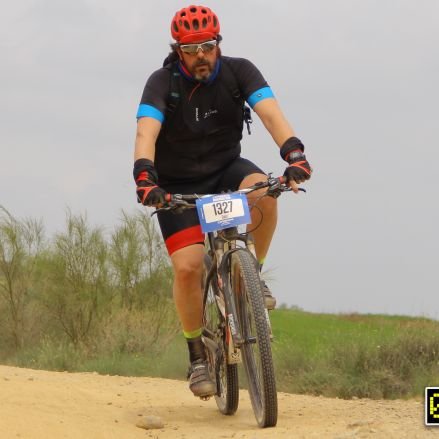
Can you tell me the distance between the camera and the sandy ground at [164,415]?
5500 mm

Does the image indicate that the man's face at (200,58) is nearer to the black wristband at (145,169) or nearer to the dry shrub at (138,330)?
the black wristband at (145,169)

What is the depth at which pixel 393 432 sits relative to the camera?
5297 millimetres

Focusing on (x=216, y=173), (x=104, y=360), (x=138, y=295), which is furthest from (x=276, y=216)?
(x=138, y=295)

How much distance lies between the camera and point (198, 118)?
6.33 metres

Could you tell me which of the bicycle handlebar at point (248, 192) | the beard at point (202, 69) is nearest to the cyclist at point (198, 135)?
the beard at point (202, 69)

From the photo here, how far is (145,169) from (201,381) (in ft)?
5.28

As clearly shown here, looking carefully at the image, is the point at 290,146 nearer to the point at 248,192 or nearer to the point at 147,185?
the point at 248,192

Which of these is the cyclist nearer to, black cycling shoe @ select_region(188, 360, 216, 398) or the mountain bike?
black cycling shoe @ select_region(188, 360, 216, 398)

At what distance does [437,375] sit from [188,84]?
4824 mm

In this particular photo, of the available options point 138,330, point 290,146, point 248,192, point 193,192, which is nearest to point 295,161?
point 290,146

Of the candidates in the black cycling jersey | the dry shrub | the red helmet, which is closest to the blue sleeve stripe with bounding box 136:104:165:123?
the black cycling jersey

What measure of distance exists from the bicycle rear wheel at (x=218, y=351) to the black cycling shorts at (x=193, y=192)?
0.72ft

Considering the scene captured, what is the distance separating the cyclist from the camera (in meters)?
6.16

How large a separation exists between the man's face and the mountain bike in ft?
2.82
